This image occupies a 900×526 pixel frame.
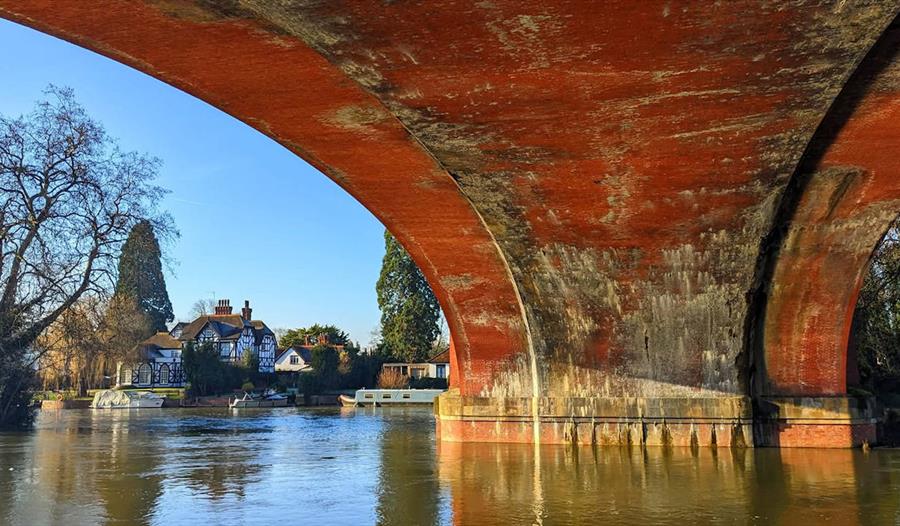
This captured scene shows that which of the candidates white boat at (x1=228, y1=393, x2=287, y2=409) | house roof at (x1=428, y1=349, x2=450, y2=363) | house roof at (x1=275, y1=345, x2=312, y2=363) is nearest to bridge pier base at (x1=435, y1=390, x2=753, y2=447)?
white boat at (x1=228, y1=393, x2=287, y2=409)

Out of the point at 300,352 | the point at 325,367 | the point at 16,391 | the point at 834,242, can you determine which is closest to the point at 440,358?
the point at 325,367

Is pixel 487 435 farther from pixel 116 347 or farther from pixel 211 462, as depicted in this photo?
pixel 116 347

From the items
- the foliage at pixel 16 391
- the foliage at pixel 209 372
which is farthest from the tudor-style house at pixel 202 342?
the foliage at pixel 16 391

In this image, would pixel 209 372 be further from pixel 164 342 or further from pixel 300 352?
pixel 164 342

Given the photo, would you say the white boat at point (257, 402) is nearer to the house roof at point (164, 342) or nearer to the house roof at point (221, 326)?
the house roof at point (221, 326)

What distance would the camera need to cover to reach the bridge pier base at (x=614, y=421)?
14.4m

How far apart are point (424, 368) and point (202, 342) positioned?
19.6m

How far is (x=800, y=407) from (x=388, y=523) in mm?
9523

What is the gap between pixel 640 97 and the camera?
8.80 metres

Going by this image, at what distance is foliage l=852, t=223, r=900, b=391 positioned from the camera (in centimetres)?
2075

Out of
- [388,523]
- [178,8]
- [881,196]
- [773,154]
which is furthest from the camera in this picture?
[881,196]

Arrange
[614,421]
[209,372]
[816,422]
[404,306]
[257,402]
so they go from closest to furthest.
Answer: [816,422]
[614,421]
[257,402]
[209,372]
[404,306]

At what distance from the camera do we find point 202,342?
62.2 metres

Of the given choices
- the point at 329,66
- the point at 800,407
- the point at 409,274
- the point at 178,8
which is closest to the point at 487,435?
the point at 800,407
